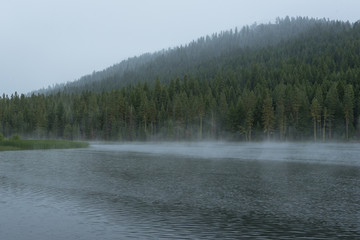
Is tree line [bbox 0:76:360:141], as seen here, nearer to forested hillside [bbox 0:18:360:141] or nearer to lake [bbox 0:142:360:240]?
forested hillside [bbox 0:18:360:141]

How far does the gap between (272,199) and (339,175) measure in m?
15.4

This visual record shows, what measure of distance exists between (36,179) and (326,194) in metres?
25.4

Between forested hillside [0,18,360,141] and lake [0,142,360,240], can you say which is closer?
lake [0,142,360,240]

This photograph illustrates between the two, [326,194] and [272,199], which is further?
[326,194]

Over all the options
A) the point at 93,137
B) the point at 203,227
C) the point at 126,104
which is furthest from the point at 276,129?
the point at 203,227

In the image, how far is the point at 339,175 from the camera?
36406mm

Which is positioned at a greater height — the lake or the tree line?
the tree line

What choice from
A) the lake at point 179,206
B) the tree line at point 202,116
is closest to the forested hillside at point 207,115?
the tree line at point 202,116

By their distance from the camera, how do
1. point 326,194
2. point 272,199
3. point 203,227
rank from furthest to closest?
1. point 326,194
2. point 272,199
3. point 203,227

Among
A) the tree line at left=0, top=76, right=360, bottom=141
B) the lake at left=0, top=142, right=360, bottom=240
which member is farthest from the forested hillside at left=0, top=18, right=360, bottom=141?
the lake at left=0, top=142, right=360, bottom=240

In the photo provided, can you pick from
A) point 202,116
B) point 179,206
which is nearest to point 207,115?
point 202,116

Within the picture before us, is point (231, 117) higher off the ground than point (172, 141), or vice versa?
point (231, 117)

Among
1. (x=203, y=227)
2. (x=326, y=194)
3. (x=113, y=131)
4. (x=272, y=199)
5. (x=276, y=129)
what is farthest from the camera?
(x=113, y=131)

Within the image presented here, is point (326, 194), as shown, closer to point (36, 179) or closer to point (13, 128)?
point (36, 179)
